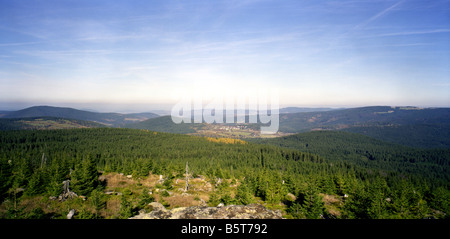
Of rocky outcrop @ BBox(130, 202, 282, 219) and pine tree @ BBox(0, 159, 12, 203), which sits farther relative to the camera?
pine tree @ BBox(0, 159, 12, 203)

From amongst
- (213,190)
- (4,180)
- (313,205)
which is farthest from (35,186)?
(313,205)

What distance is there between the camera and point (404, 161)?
172750 millimetres

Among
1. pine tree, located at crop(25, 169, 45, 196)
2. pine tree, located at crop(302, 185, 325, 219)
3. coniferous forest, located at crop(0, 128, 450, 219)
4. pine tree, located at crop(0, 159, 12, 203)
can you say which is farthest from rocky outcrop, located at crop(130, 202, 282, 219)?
pine tree, located at crop(0, 159, 12, 203)

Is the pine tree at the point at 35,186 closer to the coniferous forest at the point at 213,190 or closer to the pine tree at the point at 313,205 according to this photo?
the coniferous forest at the point at 213,190

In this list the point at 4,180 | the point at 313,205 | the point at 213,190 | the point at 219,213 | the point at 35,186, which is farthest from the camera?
the point at 213,190

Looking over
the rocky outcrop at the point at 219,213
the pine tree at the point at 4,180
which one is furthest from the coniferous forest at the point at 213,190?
the rocky outcrop at the point at 219,213

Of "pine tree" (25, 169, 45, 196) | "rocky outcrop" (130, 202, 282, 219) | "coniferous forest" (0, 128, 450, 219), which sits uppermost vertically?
"rocky outcrop" (130, 202, 282, 219)

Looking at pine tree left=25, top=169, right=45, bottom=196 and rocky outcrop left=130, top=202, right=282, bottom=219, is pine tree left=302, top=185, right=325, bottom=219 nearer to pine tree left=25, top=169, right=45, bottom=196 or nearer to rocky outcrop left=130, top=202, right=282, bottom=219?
rocky outcrop left=130, top=202, right=282, bottom=219

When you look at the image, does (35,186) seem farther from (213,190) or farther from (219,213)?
(219,213)

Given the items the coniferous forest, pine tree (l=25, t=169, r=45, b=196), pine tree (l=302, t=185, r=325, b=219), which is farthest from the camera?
pine tree (l=25, t=169, r=45, b=196)

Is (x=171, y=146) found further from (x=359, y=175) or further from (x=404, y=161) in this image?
(x=404, y=161)
